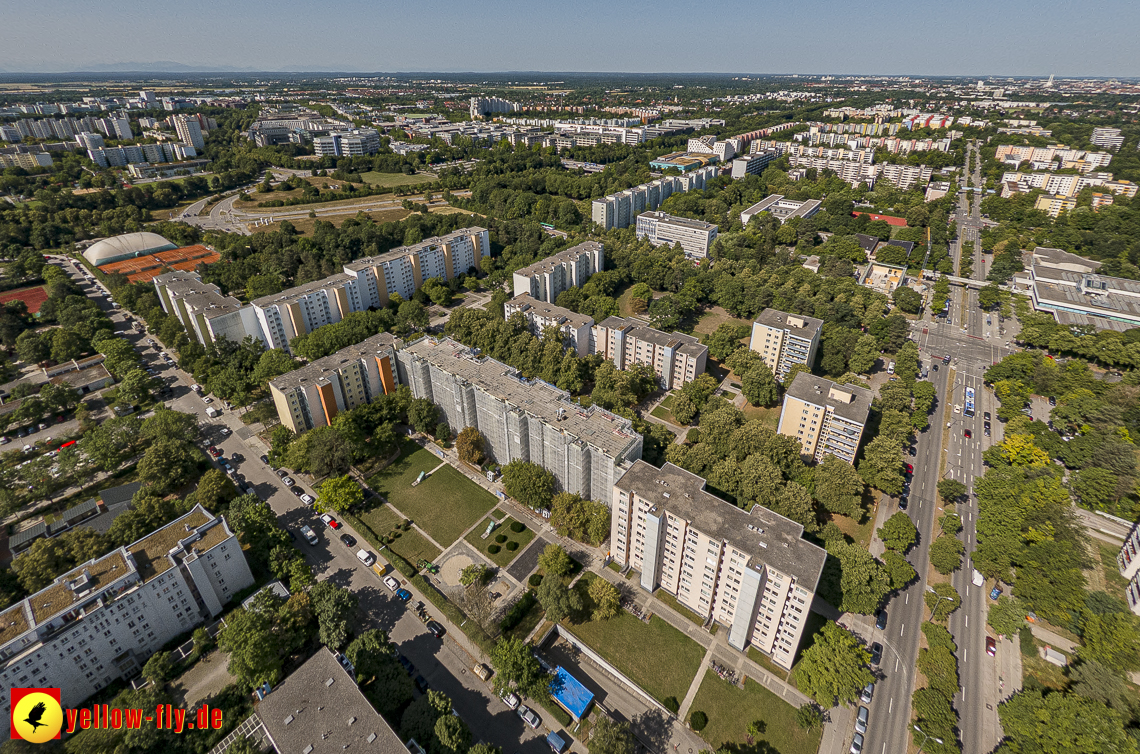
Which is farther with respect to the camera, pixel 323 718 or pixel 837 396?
pixel 837 396

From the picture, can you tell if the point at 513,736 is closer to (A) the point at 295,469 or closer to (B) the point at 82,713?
(B) the point at 82,713

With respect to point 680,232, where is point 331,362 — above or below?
below

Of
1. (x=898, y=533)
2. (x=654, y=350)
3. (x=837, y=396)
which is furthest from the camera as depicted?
(x=654, y=350)

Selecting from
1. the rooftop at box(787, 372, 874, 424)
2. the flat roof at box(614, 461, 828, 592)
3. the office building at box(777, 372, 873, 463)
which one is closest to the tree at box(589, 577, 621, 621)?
the flat roof at box(614, 461, 828, 592)

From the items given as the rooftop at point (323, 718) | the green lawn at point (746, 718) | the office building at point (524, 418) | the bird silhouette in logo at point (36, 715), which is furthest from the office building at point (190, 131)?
the green lawn at point (746, 718)

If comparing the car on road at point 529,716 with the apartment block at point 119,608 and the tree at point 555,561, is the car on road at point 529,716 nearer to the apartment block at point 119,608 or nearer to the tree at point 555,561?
the tree at point 555,561

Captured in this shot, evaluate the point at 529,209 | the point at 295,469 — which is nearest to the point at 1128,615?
the point at 295,469

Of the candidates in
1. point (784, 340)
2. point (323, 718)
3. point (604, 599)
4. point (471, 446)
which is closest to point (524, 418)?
point (471, 446)

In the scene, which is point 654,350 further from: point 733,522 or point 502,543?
point 502,543
